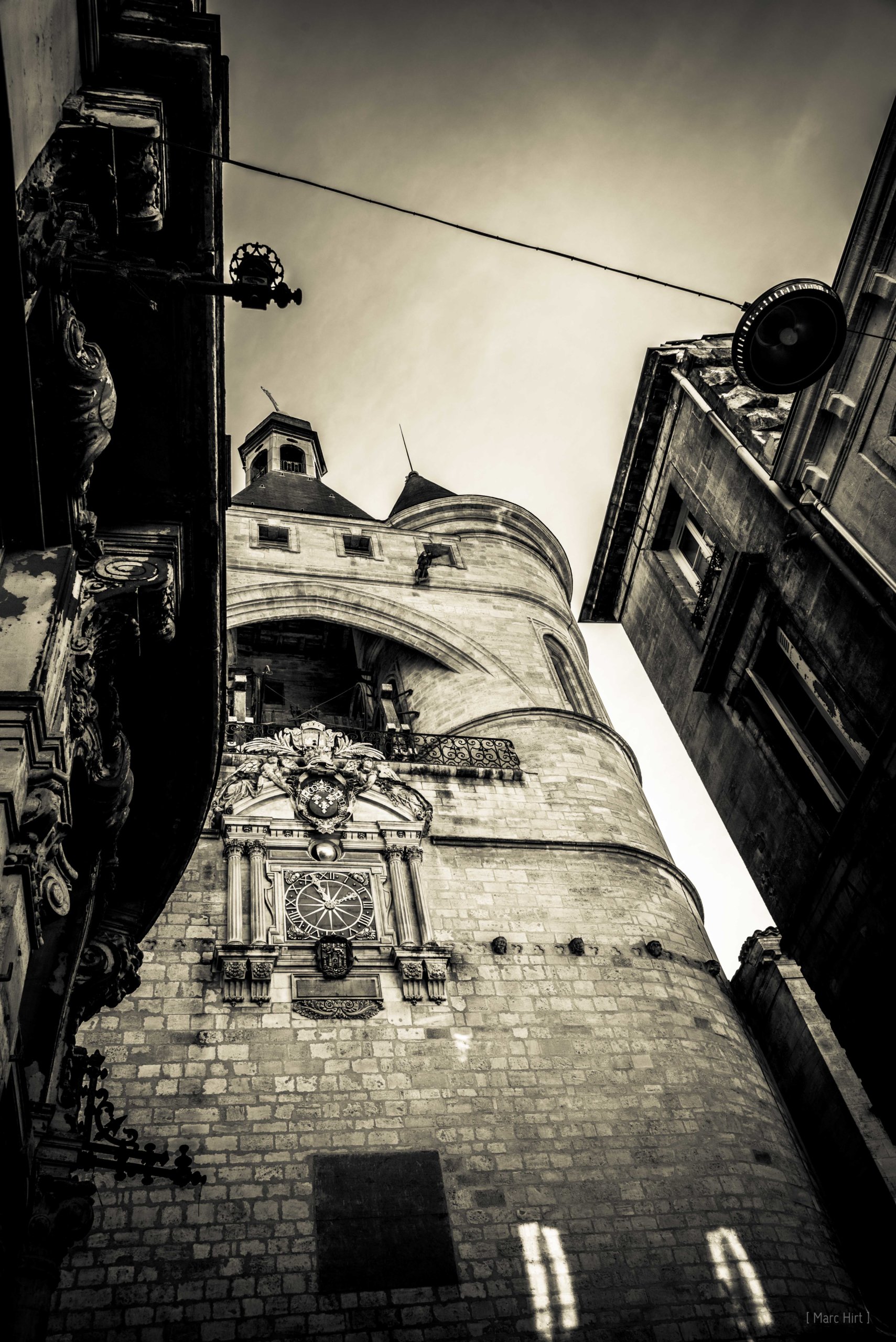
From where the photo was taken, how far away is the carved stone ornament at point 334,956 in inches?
431

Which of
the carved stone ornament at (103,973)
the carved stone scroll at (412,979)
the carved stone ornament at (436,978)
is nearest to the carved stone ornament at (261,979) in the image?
the carved stone scroll at (412,979)

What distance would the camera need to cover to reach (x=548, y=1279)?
8695 millimetres

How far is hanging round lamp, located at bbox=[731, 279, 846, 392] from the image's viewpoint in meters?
7.88

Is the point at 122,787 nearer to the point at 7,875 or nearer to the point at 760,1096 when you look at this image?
the point at 7,875

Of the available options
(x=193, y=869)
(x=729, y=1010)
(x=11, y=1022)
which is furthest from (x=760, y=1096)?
(x=11, y=1022)

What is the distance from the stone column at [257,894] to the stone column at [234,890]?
0.38 feet

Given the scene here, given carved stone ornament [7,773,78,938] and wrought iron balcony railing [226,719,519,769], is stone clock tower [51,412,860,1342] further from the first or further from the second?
carved stone ornament [7,773,78,938]

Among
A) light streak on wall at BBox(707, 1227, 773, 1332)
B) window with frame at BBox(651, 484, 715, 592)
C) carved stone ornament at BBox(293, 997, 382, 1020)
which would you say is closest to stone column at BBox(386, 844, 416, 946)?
carved stone ornament at BBox(293, 997, 382, 1020)

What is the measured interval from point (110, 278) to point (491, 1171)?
8500 millimetres

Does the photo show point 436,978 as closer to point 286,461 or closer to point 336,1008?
point 336,1008

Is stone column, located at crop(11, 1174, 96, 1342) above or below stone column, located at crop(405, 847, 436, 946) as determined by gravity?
below

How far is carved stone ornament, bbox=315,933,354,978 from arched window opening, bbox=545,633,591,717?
820 centimetres

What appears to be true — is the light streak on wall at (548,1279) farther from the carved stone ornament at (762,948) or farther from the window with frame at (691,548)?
the window with frame at (691,548)

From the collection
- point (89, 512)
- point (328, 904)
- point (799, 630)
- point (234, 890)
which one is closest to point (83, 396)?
point (89, 512)
